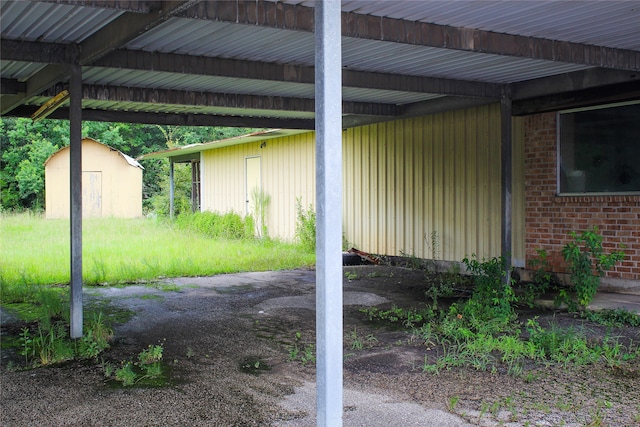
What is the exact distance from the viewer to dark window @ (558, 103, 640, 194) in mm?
8711

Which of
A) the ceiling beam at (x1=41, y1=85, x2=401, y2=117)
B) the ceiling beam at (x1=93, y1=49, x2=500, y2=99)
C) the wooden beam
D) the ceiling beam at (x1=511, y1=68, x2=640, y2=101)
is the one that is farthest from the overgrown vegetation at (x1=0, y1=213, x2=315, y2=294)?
the ceiling beam at (x1=511, y1=68, x2=640, y2=101)

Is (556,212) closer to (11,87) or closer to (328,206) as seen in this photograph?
(328,206)

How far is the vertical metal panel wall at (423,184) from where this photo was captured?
10742mm

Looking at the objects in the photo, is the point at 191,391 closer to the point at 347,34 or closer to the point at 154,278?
the point at 347,34

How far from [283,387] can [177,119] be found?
7691 millimetres

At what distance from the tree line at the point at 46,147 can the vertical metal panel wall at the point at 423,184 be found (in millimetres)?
16040

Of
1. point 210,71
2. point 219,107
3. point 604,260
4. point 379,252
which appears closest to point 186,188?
point 379,252

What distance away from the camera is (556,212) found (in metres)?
9.67

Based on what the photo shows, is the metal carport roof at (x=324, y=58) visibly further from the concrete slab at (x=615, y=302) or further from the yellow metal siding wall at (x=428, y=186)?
the concrete slab at (x=615, y=302)

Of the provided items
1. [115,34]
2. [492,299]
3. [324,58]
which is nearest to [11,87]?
[115,34]

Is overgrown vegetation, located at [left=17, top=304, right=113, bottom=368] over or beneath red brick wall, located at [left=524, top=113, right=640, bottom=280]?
beneath

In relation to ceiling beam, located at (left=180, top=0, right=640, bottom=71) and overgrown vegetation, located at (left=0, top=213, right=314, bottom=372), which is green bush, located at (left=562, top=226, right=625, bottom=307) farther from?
overgrown vegetation, located at (left=0, top=213, right=314, bottom=372)

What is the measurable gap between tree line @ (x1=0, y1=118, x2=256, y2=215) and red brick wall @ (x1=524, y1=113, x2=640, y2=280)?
21179 millimetres

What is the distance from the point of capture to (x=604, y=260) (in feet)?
24.6
